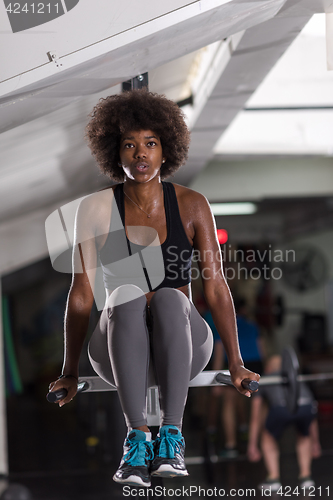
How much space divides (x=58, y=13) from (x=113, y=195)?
1.23ft

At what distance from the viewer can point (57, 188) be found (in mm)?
1451

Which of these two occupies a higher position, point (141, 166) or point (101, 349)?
point (141, 166)

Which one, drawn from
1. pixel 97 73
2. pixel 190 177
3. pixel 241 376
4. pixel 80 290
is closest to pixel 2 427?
pixel 190 177

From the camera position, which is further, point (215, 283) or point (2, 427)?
point (2, 427)

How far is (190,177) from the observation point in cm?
150

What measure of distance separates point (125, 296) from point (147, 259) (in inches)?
4.8

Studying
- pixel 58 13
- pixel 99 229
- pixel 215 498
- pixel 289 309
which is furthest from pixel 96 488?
pixel 58 13

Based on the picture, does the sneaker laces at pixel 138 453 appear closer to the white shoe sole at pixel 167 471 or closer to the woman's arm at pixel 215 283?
the white shoe sole at pixel 167 471

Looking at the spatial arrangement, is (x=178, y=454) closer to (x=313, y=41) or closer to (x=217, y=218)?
(x=217, y=218)

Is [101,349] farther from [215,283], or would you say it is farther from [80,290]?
[215,283]

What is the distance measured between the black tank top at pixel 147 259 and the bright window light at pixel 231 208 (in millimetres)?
220

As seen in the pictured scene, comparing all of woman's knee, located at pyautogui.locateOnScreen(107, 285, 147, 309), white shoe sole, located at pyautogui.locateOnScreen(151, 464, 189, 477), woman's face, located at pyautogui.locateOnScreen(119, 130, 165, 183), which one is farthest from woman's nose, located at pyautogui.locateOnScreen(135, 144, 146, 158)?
white shoe sole, located at pyautogui.locateOnScreen(151, 464, 189, 477)

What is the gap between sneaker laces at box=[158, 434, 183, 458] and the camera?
3.00ft

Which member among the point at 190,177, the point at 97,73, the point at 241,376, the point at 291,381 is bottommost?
the point at 291,381
